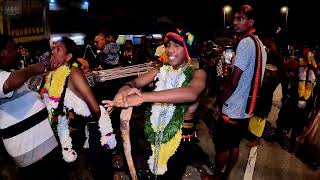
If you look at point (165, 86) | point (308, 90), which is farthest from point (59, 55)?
point (308, 90)

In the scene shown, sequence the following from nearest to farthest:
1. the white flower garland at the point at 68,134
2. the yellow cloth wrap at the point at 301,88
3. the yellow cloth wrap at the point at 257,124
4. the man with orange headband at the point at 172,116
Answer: the man with orange headband at the point at 172,116, the white flower garland at the point at 68,134, the yellow cloth wrap at the point at 257,124, the yellow cloth wrap at the point at 301,88

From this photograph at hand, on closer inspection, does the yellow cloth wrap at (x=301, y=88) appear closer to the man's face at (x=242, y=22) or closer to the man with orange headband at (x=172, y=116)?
the man's face at (x=242, y=22)

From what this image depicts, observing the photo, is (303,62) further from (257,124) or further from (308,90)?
(257,124)

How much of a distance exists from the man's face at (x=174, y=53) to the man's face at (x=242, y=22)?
128 cm

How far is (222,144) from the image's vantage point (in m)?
4.16

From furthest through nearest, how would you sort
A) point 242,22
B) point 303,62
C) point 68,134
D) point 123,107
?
point 303,62, point 242,22, point 68,134, point 123,107

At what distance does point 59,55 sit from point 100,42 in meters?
2.69

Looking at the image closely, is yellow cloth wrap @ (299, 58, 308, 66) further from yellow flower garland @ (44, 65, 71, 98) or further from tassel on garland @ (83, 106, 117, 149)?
yellow flower garland @ (44, 65, 71, 98)

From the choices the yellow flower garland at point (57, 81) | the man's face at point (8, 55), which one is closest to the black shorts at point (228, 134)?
the yellow flower garland at point (57, 81)

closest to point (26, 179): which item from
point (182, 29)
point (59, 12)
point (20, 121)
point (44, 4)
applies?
point (20, 121)

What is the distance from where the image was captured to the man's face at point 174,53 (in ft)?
10.00

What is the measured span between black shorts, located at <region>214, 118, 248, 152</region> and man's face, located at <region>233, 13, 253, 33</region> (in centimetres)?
112

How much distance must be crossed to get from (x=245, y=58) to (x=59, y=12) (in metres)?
9.46

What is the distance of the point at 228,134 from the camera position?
13.5ft
